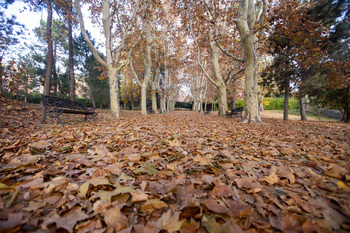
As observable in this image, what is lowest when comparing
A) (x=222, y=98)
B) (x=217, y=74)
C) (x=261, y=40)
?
(x=222, y=98)

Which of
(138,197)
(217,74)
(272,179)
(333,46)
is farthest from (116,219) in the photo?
(333,46)

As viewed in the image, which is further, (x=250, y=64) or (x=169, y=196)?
(x=250, y=64)

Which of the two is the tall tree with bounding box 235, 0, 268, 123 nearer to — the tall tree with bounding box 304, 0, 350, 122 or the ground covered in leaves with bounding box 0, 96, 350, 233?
the ground covered in leaves with bounding box 0, 96, 350, 233

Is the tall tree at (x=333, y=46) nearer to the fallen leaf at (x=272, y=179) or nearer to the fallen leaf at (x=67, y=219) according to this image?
the fallen leaf at (x=272, y=179)

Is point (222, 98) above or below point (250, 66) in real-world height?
below

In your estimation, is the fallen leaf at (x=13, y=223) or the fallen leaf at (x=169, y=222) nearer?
the fallen leaf at (x=13, y=223)

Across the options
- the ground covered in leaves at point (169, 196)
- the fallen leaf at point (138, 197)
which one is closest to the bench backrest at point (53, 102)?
the ground covered in leaves at point (169, 196)

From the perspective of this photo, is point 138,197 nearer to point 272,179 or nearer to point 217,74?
point 272,179

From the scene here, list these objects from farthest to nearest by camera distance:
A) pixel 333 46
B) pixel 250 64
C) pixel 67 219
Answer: pixel 333 46
pixel 250 64
pixel 67 219

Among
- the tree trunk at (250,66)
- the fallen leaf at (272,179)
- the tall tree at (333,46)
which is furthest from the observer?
the tall tree at (333,46)

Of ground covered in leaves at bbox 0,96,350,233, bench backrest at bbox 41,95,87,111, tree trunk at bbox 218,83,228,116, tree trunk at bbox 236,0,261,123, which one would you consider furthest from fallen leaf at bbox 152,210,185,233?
tree trunk at bbox 218,83,228,116

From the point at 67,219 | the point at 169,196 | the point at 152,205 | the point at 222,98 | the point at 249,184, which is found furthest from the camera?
the point at 222,98

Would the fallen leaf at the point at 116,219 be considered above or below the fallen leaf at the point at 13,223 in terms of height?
below

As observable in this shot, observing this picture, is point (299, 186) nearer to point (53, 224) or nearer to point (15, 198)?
point (53, 224)
